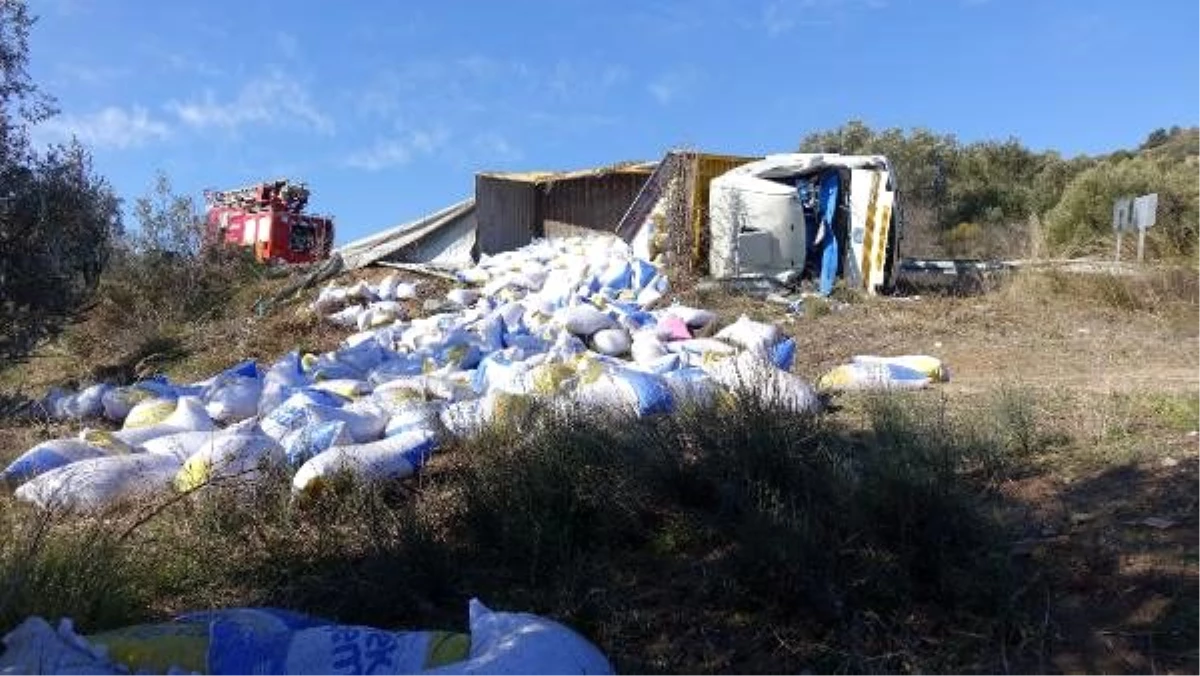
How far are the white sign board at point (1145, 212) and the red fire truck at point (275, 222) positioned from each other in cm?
1320

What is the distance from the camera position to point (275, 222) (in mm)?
19562

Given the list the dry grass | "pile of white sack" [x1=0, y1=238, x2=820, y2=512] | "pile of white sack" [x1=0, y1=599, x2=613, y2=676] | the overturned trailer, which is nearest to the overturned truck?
the overturned trailer

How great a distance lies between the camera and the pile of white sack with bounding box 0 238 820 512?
4.38 m

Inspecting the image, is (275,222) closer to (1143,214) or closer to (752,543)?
(1143,214)

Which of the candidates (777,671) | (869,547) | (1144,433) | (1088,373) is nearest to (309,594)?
(777,671)

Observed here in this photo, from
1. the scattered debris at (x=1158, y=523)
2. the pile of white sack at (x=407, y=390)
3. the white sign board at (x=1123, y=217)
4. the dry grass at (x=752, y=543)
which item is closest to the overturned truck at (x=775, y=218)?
the pile of white sack at (x=407, y=390)

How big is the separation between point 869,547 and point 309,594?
5.68 ft

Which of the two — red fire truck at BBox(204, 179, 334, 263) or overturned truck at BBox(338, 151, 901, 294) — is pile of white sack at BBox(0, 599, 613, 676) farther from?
red fire truck at BBox(204, 179, 334, 263)

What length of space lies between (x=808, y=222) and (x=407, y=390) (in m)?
6.87

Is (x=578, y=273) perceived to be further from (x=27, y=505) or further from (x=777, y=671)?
(x=777, y=671)

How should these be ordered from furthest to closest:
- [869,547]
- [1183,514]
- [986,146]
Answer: [986,146], [1183,514], [869,547]

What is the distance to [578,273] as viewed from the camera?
457 inches

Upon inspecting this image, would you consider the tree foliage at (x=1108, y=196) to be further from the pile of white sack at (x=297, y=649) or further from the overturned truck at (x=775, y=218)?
the pile of white sack at (x=297, y=649)

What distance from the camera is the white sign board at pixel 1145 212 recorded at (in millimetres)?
10961
